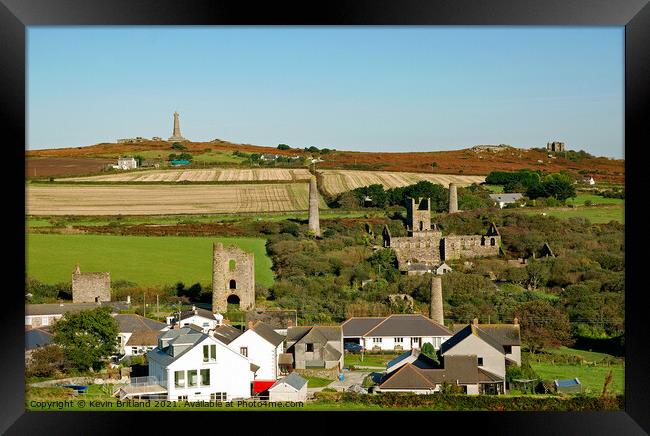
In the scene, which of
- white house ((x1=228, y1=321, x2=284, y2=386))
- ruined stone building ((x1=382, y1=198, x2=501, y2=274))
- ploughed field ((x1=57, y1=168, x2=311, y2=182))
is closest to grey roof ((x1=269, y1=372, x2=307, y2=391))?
white house ((x1=228, y1=321, x2=284, y2=386))

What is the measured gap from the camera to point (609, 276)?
1324 cm

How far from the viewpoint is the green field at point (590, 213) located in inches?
657

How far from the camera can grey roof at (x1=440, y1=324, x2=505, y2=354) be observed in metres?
8.25

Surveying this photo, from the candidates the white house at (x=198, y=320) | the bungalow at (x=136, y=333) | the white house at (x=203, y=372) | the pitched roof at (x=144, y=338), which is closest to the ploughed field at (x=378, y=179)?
the white house at (x=198, y=320)

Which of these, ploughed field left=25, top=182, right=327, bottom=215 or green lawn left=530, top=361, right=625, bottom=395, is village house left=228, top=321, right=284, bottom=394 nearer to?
green lawn left=530, top=361, right=625, bottom=395

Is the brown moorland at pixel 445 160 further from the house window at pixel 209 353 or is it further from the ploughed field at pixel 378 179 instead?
the house window at pixel 209 353

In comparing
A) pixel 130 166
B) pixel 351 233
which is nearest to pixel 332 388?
pixel 351 233

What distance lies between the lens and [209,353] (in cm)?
695

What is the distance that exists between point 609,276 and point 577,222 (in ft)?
11.3

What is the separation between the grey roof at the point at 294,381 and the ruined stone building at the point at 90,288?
496cm

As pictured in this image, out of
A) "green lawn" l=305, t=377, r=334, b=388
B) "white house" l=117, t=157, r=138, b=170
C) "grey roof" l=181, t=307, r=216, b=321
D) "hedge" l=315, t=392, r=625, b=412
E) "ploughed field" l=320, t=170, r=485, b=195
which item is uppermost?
"white house" l=117, t=157, r=138, b=170

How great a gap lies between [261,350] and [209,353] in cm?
142

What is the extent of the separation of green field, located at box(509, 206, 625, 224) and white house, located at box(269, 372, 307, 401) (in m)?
10.7
